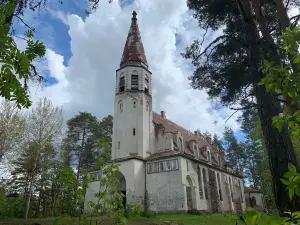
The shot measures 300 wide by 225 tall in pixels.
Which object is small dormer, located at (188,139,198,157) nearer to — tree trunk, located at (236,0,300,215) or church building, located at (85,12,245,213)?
church building, located at (85,12,245,213)

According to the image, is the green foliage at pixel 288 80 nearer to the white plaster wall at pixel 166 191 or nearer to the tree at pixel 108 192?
the tree at pixel 108 192

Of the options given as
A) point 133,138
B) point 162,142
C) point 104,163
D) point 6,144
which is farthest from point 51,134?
point 104,163

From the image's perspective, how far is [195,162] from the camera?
85.6 feet

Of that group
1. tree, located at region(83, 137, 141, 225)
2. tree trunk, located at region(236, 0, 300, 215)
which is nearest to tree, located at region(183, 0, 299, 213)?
tree trunk, located at region(236, 0, 300, 215)

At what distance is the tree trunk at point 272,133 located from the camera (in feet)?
16.6

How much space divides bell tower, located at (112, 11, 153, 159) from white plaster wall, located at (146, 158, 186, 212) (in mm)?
3241

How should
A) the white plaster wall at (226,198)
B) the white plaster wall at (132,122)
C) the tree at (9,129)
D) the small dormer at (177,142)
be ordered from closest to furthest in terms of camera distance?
the tree at (9,129), the white plaster wall at (132,122), the small dormer at (177,142), the white plaster wall at (226,198)

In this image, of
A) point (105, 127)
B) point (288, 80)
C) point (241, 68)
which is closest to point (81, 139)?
point (105, 127)

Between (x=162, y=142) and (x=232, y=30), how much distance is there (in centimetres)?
1960

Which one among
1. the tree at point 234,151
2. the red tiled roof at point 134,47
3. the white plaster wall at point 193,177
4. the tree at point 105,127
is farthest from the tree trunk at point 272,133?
the tree at point 234,151

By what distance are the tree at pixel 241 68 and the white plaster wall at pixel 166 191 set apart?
13.1 m

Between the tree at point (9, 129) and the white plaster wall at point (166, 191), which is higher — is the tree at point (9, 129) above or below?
above

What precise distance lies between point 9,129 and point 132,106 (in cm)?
1271

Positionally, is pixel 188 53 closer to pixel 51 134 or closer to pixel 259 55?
pixel 259 55
